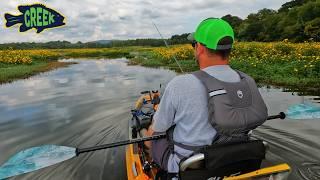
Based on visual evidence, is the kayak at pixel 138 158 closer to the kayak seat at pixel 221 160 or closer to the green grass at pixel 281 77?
the kayak seat at pixel 221 160

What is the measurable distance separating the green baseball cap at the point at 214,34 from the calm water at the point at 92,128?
3251 millimetres

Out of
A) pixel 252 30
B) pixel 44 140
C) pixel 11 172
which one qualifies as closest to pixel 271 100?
pixel 44 140

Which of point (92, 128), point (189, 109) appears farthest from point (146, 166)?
point (92, 128)

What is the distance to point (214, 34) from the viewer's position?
2984mm

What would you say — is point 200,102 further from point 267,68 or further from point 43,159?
point 267,68

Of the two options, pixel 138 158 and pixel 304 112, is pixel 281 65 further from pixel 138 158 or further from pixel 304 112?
pixel 138 158

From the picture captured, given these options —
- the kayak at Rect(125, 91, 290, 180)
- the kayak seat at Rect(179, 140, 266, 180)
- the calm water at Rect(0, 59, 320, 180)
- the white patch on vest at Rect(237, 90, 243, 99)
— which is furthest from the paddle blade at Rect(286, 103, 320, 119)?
the white patch on vest at Rect(237, 90, 243, 99)

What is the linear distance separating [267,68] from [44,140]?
1247cm

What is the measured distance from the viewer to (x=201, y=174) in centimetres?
302

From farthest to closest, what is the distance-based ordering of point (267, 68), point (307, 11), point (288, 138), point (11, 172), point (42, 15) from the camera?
point (307, 11) < point (42, 15) < point (267, 68) < point (288, 138) < point (11, 172)

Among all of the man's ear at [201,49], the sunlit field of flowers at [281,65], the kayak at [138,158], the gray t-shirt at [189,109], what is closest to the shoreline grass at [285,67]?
the sunlit field of flowers at [281,65]

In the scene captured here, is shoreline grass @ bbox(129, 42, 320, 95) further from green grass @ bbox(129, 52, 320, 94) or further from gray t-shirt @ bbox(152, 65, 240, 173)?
gray t-shirt @ bbox(152, 65, 240, 173)

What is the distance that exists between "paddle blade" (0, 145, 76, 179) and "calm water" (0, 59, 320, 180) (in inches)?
53.7

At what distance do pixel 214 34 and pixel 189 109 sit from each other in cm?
72
